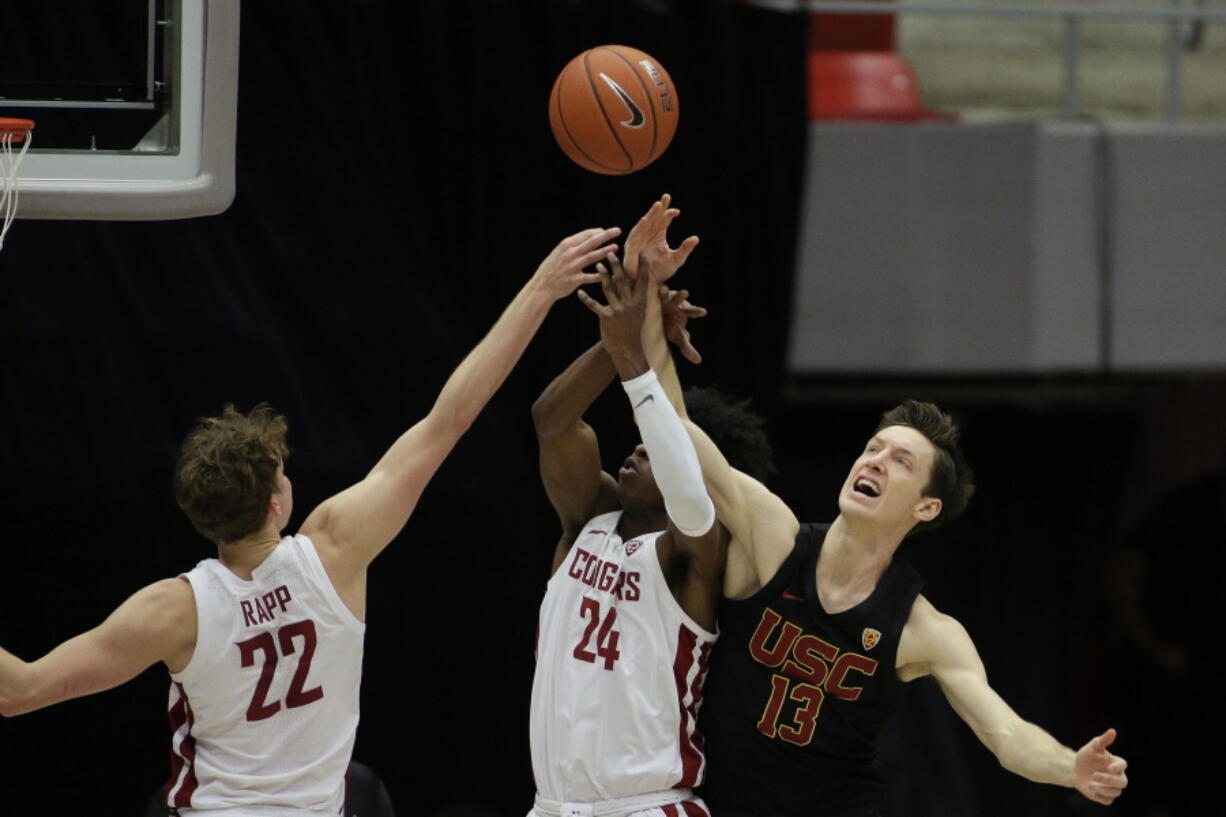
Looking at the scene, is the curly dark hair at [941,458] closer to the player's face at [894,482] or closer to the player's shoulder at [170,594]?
the player's face at [894,482]

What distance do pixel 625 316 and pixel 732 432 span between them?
2.34ft

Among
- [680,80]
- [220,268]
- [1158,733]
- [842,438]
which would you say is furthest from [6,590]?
[1158,733]

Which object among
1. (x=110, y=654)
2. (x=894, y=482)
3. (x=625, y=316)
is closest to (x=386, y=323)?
(x=625, y=316)

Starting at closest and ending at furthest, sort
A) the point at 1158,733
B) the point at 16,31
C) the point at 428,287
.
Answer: the point at 16,31, the point at 428,287, the point at 1158,733

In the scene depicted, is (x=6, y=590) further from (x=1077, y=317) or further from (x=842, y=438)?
(x=1077, y=317)

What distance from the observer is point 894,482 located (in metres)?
4.54

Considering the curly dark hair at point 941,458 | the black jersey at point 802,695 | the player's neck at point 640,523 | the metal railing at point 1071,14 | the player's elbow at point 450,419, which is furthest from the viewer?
the metal railing at point 1071,14

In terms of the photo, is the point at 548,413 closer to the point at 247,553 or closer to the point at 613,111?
the point at 613,111

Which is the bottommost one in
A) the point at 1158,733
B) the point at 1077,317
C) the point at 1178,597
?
the point at 1158,733

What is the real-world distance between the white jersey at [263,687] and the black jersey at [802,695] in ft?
3.64

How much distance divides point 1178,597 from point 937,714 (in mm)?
1944

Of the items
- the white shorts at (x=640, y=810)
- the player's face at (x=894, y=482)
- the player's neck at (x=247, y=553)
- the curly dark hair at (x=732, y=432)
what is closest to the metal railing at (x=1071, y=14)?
the curly dark hair at (x=732, y=432)

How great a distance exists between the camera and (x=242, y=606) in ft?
13.3

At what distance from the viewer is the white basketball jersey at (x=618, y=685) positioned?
4527 millimetres
